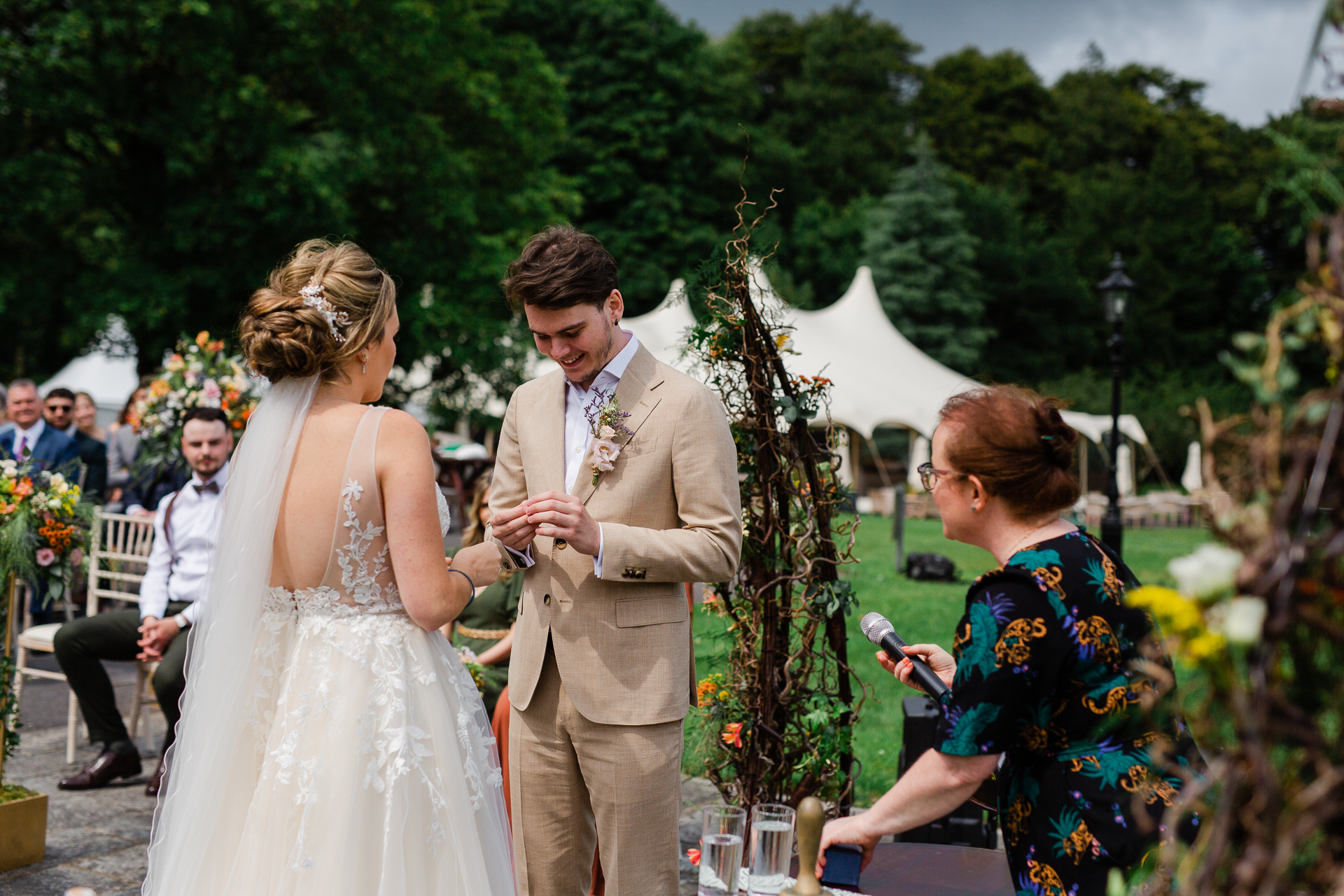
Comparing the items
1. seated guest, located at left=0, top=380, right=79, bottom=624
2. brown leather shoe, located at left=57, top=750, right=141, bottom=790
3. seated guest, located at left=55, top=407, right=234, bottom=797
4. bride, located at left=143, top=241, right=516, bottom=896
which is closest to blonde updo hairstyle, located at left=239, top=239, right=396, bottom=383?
bride, located at left=143, top=241, right=516, bottom=896

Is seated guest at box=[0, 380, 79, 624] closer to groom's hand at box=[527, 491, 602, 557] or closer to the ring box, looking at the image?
groom's hand at box=[527, 491, 602, 557]

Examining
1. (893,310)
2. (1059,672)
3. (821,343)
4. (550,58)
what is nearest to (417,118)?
(821,343)

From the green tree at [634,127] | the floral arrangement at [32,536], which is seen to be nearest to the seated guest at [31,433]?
the floral arrangement at [32,536]

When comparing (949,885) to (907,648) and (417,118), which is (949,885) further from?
(417,118)

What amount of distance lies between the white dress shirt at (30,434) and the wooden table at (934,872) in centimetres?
841

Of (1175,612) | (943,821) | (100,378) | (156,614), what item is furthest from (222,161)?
(1175,612)

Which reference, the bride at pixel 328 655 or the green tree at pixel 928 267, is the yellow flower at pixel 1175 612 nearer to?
the bride at pixel 328 655

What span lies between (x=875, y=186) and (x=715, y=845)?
1663 inches

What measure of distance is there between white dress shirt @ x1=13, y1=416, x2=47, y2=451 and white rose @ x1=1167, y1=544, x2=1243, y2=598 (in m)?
9.55

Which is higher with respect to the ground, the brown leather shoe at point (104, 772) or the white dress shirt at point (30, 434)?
the white dress shirt at point (30, 434)

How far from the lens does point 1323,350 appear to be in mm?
1006

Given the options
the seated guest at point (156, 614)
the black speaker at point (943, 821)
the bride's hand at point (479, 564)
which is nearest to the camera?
the bride's hand at point (479, 564)

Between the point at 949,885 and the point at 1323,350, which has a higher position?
the point at 1323,350

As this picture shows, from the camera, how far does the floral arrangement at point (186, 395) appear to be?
7223mm
